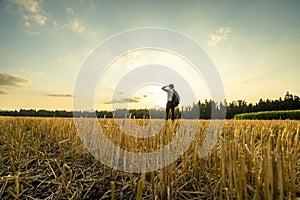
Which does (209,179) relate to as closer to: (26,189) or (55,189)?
(55,189)

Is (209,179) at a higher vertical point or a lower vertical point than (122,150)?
lower

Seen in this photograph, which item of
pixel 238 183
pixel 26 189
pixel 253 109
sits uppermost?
pixel 253 109

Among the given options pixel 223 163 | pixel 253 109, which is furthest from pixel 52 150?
pixel 253 109

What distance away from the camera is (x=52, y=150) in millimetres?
3605

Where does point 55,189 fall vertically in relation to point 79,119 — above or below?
below

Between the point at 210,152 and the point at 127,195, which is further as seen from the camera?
the point at 210,152

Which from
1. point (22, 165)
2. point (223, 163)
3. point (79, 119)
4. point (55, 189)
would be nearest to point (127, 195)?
point (55, 189)

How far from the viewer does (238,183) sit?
1.45 meters

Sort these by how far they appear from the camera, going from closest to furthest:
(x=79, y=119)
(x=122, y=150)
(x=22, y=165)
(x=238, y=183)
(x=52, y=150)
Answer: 1. (x=238, y=183)
2. (x=122, y=150)
3. (x=22, y=165)
4. (x=52, y=150)
5. (x=79, y=119)

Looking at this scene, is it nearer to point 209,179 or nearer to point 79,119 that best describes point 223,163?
point 209,179

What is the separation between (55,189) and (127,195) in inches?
28.3

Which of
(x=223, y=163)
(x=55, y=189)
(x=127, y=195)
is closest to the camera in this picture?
(x=223, y=163)

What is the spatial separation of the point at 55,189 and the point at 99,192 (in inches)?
18.0

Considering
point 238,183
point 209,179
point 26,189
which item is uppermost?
point 238,183
